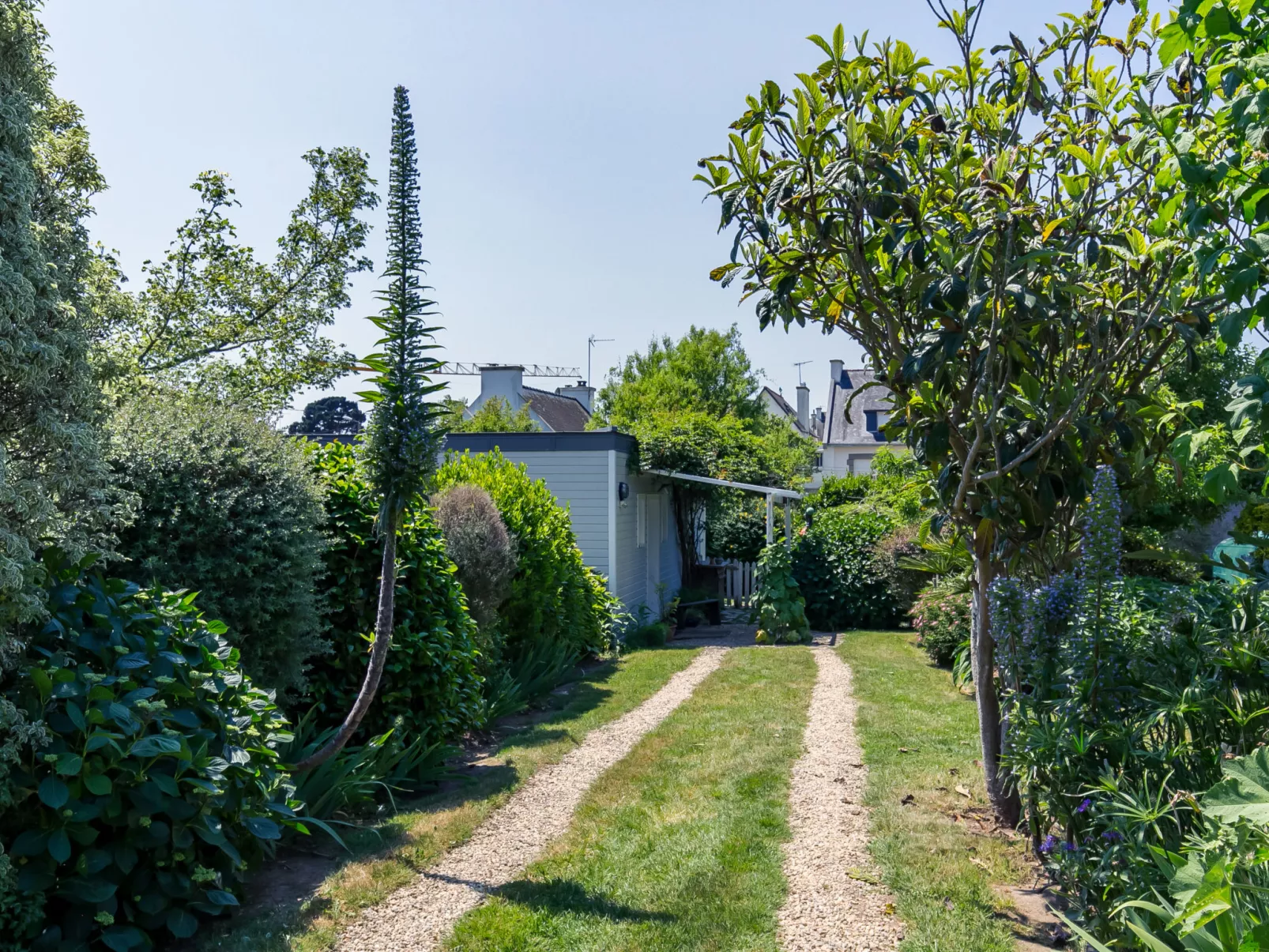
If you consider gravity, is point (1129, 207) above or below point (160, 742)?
above

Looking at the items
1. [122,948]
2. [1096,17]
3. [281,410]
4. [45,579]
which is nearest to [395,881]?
[122,948]

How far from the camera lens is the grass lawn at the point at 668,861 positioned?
3641mm

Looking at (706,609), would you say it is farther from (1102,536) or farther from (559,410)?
(559,410)

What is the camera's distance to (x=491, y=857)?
458 centimetres

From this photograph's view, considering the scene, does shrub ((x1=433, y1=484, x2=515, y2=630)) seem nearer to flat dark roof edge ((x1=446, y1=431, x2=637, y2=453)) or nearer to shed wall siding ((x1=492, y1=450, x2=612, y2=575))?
flat dark roof edge ((x1=446, y1=431, x2=637, y2=453))

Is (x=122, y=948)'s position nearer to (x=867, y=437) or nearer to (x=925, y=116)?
(x=925, y=116)

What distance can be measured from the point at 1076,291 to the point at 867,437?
1455 inches

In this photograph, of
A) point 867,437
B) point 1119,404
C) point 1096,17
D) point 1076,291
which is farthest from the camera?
point 867,437

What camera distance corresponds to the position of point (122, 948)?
317cm

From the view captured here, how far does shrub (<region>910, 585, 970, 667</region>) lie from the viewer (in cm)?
962

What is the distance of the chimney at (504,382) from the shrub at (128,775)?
79.5ft

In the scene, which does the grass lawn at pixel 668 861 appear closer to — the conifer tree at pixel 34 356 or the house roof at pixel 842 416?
the conifer tree at pixel 34 356

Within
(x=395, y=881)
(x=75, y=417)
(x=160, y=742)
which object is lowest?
(x=395, y=881)

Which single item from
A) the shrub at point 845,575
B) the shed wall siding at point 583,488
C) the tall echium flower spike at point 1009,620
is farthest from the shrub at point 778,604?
the tall echium flower spike at point 1009,620
